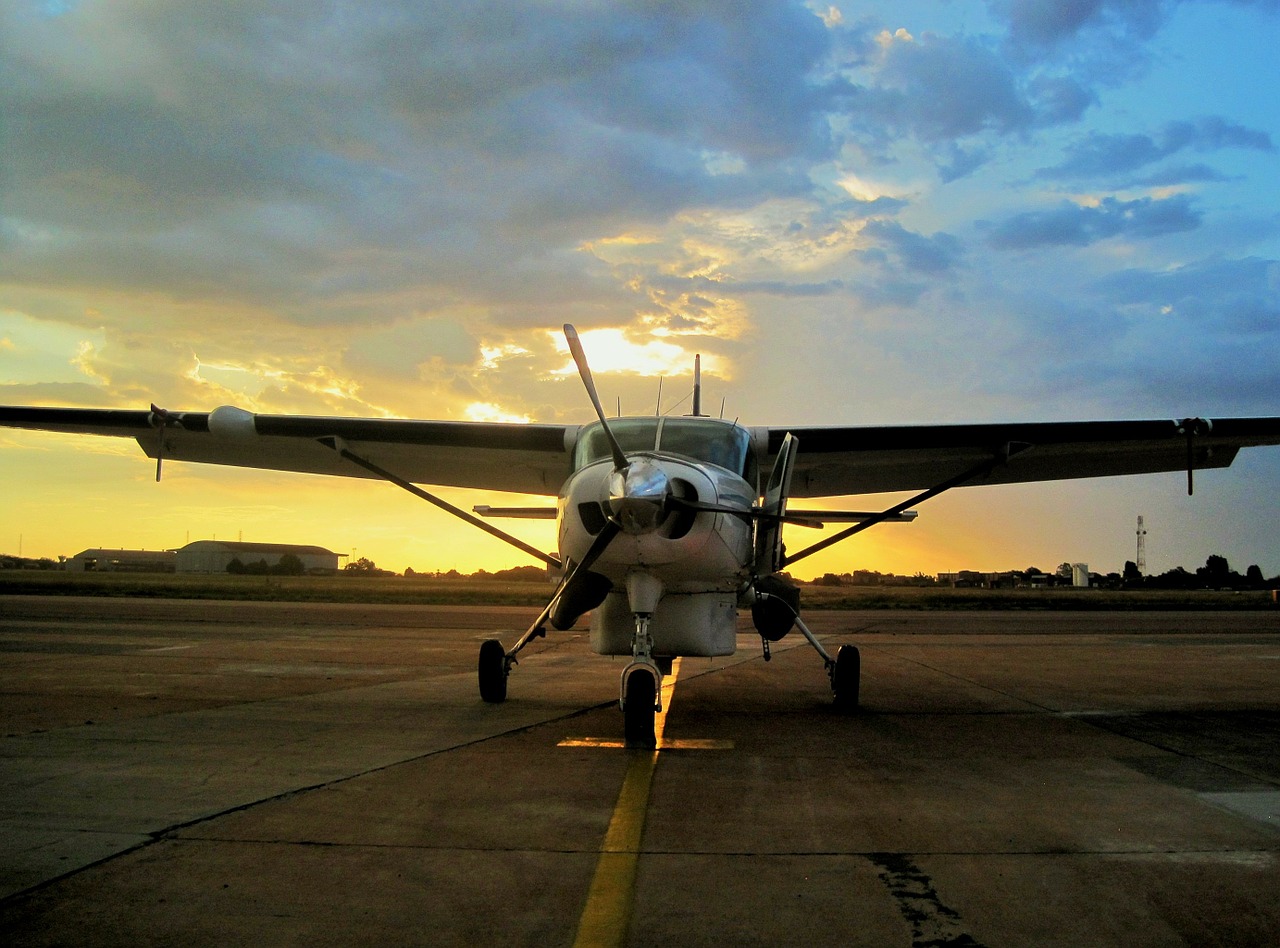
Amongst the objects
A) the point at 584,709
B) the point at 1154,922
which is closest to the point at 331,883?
the point at 1154,922

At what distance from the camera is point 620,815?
5.30m

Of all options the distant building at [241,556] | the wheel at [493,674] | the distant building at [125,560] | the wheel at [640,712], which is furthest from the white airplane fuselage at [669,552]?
the distant building at [125,560]

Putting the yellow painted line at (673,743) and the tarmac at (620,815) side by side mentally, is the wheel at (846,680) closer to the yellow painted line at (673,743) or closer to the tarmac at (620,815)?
the tarmac at (620,815)

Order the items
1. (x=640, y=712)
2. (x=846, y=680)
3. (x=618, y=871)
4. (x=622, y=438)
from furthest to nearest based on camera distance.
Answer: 1. (x=846, y=680)
2. (x=622, y=438)
3. (x=640, y=712)
4. (x=618, y=871)

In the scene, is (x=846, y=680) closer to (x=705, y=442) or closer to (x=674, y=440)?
(x=705, y=442)

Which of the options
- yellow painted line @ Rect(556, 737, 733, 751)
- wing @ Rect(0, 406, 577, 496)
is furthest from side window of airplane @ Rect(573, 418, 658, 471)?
yellow painted line @ Rect(556, 737, 733, 751)

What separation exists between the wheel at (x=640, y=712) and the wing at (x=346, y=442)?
395cm

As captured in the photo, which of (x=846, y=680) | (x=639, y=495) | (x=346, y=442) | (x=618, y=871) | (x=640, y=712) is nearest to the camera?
(x=618, y=871)

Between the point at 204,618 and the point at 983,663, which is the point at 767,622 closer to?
the point at 983,663

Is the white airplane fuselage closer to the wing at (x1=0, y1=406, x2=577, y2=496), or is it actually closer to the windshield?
the windshield

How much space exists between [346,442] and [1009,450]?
8.15 metres

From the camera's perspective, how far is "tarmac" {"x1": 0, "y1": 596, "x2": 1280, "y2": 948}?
3.63m

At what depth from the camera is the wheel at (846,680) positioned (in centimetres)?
1013

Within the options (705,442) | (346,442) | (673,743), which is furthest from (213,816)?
(346,442)
